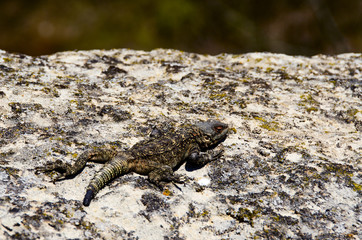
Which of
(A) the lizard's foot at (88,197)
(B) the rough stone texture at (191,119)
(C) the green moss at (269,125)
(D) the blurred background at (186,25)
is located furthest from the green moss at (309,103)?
(D) the blurred background at (186,25)

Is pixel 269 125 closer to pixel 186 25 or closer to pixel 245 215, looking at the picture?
pixel 245 215

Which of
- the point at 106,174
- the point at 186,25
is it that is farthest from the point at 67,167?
the point at 186,25

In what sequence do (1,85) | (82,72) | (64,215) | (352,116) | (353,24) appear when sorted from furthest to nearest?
(353,24) → (82,72) → (352,116) → (1,85) → (64,215)

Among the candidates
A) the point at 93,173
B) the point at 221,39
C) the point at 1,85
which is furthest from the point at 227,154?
the point at 221,39

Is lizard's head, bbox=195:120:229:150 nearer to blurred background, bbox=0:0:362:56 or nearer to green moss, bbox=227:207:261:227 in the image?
green moss, bbox=227:207:261:227

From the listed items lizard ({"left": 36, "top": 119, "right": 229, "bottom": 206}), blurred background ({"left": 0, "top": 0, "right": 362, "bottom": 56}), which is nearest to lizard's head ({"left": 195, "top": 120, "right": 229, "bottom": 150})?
lizard ({"left": 36, "top": 119, "right": 229, "bottom": 206})

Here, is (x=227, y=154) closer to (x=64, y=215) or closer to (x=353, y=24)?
(x=64, y=215)
